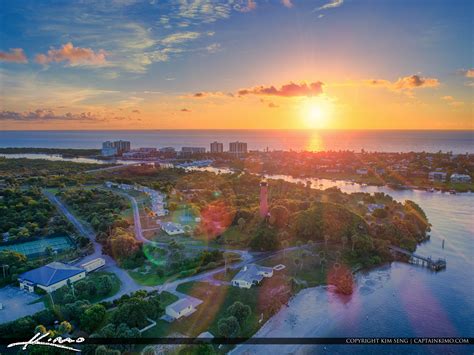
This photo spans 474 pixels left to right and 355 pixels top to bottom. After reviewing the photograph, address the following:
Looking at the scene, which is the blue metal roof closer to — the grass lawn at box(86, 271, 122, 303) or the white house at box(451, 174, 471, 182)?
the grass lawn at box(86, 271, 122, 303)

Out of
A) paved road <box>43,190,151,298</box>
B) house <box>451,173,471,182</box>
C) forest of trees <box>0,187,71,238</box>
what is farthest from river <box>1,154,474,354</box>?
house <box>451,173,471,182</box>

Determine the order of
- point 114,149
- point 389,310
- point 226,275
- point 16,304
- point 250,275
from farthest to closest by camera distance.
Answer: point 114,149 → point 226,275 → point 250,275 → point 389,310 → point 16,304

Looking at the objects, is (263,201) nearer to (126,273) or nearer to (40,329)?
(126,273)

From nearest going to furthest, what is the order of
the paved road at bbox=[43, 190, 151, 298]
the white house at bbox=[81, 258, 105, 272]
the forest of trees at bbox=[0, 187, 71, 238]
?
1. the paved road at bbox=[43, 190, 151, 298]
2. the white house at bbox=[81, 258, 105, 272]
3. the forest of trees at bbox=[0, 187, 71, 238]

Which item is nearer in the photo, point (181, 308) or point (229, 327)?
point (229, 327)

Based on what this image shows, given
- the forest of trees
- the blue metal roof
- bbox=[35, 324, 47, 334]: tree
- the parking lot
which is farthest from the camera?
the forest of trees

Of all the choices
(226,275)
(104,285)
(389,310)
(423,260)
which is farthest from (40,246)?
(423,260)

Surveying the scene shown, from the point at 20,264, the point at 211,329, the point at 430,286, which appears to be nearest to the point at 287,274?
the point at 211,329

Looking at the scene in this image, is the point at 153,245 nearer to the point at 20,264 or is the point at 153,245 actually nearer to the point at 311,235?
the point at 20,264
